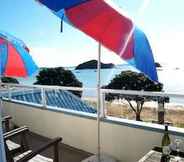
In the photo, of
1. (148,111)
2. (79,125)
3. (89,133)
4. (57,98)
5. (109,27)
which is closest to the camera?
(109,27)

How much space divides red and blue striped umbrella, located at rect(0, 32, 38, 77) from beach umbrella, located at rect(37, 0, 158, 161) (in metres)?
1.38

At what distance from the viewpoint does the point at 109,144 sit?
360 cm

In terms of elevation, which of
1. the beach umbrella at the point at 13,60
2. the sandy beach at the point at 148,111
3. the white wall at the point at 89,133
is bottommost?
the white wall at the point at 89,133

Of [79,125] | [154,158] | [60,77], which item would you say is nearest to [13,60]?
[79,125]

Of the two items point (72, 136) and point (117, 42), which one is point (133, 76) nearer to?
point (72, 136)

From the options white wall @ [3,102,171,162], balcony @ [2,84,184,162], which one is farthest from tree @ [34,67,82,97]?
white wall @ [3,102,171,162]

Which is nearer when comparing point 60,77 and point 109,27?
point 109,27

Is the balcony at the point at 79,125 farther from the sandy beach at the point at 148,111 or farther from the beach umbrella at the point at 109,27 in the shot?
the beach umbrella at the point at 109,27

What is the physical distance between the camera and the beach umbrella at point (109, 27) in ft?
7.41

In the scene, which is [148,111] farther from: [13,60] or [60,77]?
→ [60,77]

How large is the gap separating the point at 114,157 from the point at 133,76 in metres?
9.35

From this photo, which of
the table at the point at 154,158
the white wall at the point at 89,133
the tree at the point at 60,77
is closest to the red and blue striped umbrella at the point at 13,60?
the white wall at the point at 89,133

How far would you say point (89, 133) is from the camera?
12.7 feet

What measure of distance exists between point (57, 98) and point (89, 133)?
4.89 ft
